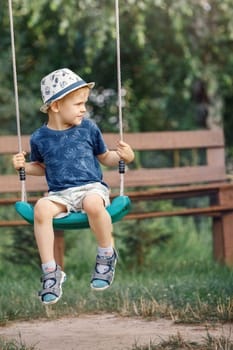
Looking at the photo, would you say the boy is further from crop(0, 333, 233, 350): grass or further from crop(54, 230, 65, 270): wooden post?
crop(54, 230, 65, 270): wooden post

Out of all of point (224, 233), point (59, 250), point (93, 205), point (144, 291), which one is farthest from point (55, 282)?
point (224, 233)

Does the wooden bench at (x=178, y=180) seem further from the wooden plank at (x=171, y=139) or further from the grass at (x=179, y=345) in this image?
the grass at (x=179, y=345)

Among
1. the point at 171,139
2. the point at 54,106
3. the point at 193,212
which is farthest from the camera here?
the point at 171,139

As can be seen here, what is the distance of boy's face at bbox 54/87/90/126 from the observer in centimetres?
400

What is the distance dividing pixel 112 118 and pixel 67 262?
4.42m

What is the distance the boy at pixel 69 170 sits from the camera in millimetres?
3848

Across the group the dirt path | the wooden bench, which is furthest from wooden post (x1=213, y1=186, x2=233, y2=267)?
the dirt path

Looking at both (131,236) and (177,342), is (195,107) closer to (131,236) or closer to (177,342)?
(131,236)

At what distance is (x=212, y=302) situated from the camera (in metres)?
4.91

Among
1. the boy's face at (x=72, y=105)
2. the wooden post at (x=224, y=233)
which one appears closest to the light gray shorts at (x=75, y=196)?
the boy's face at (x=72, y=105)

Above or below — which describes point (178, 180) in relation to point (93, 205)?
below

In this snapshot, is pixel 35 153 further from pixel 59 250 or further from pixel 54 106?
pixel 59 250

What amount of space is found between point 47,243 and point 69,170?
14.5 inches

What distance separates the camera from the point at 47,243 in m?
3.87
